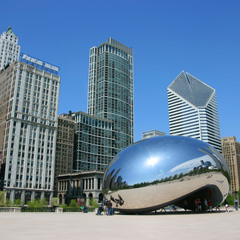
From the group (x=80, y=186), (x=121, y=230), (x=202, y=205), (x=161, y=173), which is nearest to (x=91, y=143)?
(x=80, y=186)

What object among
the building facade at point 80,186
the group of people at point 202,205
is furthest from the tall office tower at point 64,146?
the group of people at point 202,205

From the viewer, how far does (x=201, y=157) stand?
22234 mm

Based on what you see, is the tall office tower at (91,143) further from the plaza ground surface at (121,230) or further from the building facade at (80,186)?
the plaza ground surface at (121,230)

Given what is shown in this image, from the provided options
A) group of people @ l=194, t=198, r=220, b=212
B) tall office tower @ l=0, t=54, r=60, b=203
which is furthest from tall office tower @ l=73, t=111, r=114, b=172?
group of people @ l=194, t=198, r=220, b=212

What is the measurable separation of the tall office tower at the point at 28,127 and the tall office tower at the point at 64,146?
2054cm

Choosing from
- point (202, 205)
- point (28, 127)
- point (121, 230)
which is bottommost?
point (121, 230)

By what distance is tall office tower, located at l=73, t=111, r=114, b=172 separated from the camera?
509 ft

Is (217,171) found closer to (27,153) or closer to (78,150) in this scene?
(27,153)

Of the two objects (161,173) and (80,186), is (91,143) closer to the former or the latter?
(80,186)

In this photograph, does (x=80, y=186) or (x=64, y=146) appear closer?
(x=80, y=186)

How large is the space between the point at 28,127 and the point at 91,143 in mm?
54222

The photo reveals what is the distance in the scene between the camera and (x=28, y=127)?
112688 mm

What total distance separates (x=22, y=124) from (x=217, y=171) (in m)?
101

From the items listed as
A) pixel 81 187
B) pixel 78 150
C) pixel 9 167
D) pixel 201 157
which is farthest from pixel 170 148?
pixel 78 150
